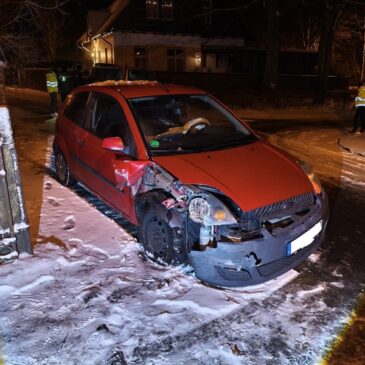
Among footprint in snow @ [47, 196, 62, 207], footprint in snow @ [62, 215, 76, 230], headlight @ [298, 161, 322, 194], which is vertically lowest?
footprint in snow @ [62, 215, 76, 230]

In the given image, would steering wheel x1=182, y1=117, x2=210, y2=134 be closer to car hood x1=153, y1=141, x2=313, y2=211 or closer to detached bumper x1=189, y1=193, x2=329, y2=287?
car hood x1=153, y1=141, x2=313, y2=211

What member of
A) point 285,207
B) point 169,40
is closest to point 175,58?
point 169,40

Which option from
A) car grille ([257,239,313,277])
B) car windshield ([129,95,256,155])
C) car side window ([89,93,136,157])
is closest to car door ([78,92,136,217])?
car side window ([89,93,136,157])

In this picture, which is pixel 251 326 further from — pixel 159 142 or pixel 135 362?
pixel 159 142

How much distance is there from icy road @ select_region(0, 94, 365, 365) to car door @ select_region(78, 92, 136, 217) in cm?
45

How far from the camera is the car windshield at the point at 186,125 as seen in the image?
4707 millimetres

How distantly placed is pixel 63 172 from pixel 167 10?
27961 millimetres

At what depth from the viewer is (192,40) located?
1284 inches

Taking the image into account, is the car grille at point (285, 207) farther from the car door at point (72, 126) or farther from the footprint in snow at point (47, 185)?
the footprint in snow at point (47, 185)

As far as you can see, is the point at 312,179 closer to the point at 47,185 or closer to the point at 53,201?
the point at 53,201

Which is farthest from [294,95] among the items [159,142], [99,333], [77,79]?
[99,333]

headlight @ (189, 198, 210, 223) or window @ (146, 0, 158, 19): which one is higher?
window @ (146, 0, 158, 19)

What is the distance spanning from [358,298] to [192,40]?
102ft

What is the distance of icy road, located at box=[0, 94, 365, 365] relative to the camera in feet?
10.3
